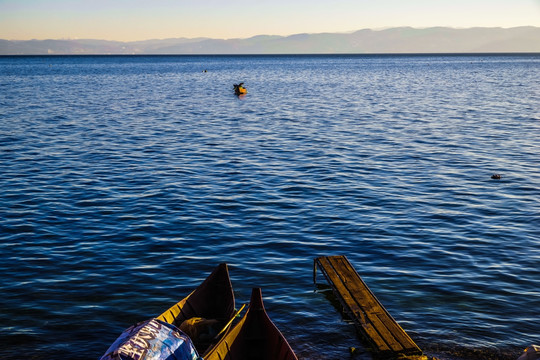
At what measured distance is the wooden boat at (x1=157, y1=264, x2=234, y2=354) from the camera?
14.5 metres

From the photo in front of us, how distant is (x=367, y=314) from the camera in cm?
1488

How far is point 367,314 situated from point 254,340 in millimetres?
3517

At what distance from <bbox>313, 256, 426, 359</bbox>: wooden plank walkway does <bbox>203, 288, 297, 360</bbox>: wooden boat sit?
103 inches

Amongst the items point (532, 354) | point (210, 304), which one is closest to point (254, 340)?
point (210, 304)

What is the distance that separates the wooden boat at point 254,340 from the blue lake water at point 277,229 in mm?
1709

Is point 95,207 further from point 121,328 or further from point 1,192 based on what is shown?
point 121,328

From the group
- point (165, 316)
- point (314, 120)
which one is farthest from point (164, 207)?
point (314, 120)

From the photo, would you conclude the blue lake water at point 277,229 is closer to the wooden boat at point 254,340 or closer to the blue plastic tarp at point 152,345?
the wooden boat at point 254,340

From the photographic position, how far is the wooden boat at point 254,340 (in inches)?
488

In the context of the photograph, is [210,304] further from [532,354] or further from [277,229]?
[277,229]

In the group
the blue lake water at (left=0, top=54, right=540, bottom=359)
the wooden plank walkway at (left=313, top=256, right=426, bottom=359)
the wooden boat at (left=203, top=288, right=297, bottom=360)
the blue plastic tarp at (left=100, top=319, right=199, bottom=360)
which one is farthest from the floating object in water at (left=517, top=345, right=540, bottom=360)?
the blue plastic tarp at (left=100, top=319, right=199, bottom=360)

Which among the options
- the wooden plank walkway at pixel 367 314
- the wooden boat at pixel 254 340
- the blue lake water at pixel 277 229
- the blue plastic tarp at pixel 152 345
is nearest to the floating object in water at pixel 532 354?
the wooden plank walkway at pixel 367 314

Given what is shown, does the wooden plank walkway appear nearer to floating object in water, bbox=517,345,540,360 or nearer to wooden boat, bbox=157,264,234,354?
floating object in water, bbox=517,345,540,360

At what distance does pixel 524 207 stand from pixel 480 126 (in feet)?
102
